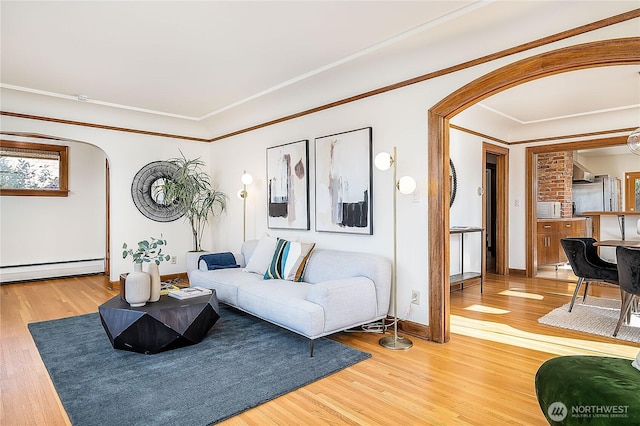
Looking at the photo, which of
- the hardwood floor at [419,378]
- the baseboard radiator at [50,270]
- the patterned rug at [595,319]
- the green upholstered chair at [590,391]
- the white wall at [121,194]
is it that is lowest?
the hardwood floor at [419,378]

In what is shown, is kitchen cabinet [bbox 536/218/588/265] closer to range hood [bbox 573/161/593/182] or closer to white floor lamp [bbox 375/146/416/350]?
range hood [bbox 573/161/593/182]

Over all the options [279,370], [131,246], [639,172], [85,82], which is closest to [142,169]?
[131,246]

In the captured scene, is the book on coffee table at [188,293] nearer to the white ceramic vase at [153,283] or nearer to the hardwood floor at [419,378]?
the white ceramic vase at [153,283]

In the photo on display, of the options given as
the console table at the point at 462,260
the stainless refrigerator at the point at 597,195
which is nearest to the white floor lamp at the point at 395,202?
the console table at the point at 462,260

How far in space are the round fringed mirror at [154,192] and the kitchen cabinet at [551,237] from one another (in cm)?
654

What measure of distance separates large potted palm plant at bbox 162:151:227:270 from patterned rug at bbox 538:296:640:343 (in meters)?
4.80

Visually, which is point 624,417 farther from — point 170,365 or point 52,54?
point 52,54

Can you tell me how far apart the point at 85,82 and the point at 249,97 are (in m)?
1.87

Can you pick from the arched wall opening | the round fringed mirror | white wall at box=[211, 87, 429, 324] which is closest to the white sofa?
white wall at box=[211, 87, 429, 324]

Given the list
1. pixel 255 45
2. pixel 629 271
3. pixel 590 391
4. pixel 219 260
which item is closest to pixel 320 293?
pixel 590 391

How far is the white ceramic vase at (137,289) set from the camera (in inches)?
124

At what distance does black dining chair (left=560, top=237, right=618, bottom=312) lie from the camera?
13.5 ft

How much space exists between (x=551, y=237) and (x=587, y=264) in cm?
327

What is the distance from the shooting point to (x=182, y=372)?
2.77 meters
